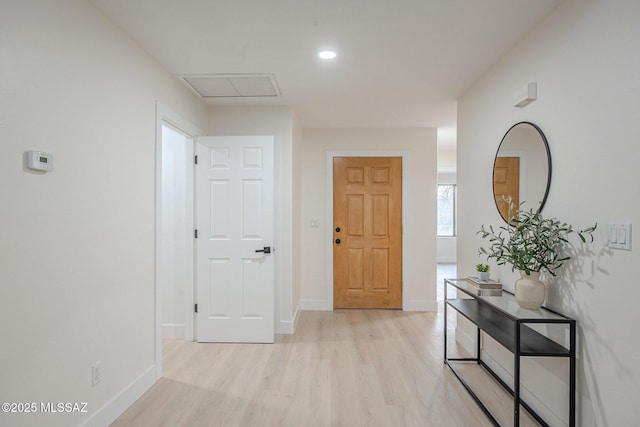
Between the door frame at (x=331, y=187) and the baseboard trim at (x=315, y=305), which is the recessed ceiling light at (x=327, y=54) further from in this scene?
the baseboard trim at (x=315, y=305)

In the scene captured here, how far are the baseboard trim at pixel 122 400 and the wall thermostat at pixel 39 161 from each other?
4.56ft

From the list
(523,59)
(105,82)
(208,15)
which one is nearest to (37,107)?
(105,82)

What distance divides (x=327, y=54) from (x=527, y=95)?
135cm

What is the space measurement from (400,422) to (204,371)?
1.61 meters

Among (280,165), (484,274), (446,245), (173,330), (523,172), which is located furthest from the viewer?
(446,245)

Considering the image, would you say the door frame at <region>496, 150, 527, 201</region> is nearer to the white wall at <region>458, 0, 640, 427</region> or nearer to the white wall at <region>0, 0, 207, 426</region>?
the white wall at <region>458, 0, 640, 427</region>

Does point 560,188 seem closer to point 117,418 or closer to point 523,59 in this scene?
point 523,59

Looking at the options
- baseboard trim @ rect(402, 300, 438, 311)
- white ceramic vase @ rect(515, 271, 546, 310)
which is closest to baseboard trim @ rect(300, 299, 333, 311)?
baseboard trim @ rect(402, 300, 438, 311)

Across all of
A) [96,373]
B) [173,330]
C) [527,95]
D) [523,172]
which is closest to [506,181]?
[523,172]

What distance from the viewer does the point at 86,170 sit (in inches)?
73.2

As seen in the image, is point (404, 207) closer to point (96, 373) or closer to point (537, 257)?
point (537, 257)


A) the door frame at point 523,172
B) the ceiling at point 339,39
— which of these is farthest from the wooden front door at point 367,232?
the door frame at point 523,172

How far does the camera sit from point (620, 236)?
4.87 ft

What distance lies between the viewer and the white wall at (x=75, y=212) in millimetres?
1439
